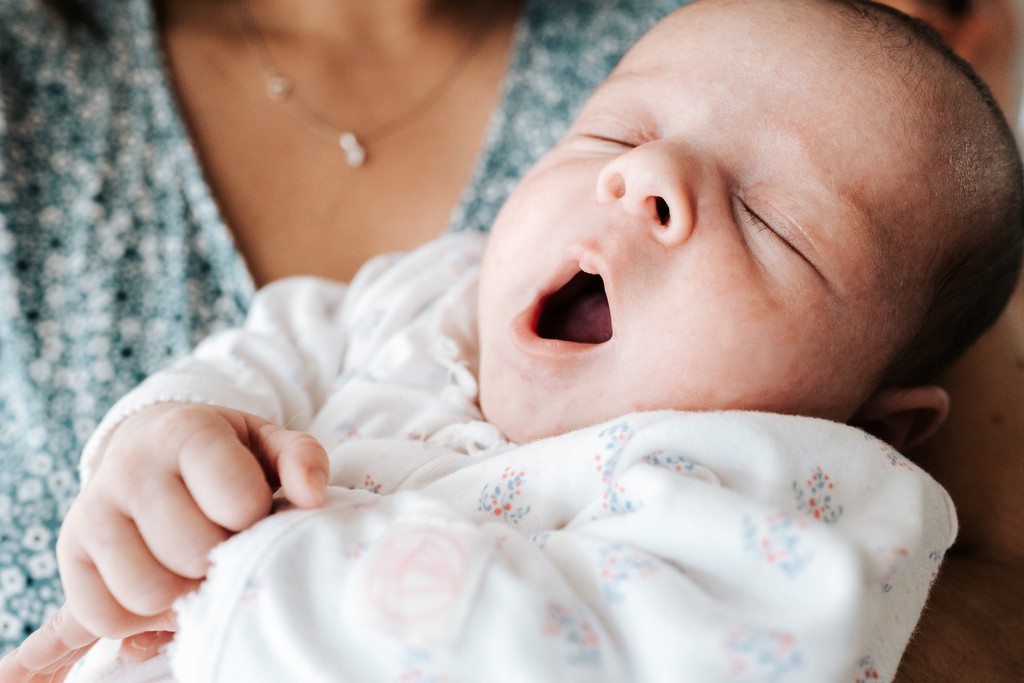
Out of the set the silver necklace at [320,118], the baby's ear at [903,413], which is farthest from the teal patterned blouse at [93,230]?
the baby's ear at [903,413]

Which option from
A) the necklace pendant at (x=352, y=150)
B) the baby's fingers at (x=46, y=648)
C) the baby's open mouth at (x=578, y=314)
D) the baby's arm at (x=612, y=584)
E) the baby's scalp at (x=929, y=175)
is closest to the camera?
the baby's arm at (x=612, y=584)

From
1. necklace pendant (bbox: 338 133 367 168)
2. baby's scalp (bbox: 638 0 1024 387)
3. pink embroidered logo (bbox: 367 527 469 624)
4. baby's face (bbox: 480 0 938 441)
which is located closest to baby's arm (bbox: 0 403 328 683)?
pink embroidered logo (bbox: 367 527 469 624)

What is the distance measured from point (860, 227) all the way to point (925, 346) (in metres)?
0.33

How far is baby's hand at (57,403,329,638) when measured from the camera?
0.60 m

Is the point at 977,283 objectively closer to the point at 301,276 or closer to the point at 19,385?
the point at 301,276

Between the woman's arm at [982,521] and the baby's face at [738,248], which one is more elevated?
the baby's face at [738,248]

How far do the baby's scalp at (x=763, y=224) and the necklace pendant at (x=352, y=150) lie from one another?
70 centimetres

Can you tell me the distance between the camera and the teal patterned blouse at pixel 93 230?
1051mm

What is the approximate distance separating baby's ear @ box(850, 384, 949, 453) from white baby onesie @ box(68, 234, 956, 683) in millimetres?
261

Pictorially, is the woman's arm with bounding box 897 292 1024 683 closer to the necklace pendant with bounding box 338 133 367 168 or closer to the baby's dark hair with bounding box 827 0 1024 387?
the baby's dark hair with bounding box 827 0 1024 387

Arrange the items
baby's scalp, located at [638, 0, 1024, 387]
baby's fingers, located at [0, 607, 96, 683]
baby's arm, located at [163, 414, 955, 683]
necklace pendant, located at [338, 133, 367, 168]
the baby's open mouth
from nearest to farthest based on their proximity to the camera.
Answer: baby's arm, located at [163, 414, 955, 683]
baby's fingers, located at [0, 607, 96, 683]
baby's scalp, located at [638, 0, 1024, 387]
the baby's open mouth
necklace pendant, located at [338, 133, 367, 168]

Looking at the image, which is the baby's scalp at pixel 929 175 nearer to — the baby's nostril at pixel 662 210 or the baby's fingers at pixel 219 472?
the baby's nostril at pixel 662 210

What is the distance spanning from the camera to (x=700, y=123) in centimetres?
85

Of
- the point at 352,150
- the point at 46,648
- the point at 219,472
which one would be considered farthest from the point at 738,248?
the point at 352,150
